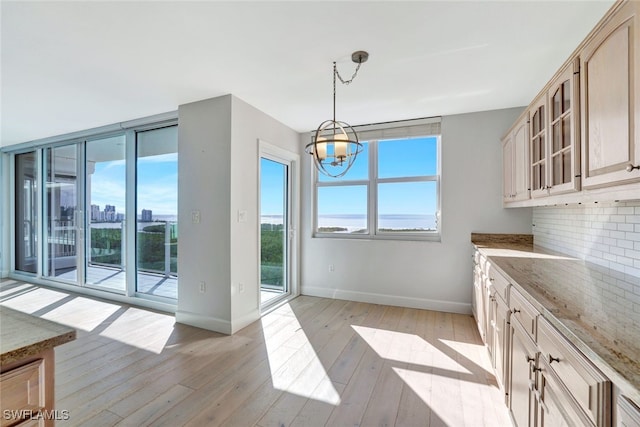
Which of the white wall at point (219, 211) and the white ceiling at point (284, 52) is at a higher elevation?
the white ceiling at point (284, 52)

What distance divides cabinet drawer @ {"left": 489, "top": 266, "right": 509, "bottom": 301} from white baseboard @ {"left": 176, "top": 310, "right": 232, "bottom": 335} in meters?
2.55

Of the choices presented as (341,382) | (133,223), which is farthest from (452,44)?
(133,223)

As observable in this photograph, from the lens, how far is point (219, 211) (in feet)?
10.3

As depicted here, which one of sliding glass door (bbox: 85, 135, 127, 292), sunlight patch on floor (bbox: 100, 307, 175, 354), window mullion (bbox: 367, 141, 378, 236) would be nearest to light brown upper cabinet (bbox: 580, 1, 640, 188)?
window mullion (bbox: 367, 141, 378, 236)

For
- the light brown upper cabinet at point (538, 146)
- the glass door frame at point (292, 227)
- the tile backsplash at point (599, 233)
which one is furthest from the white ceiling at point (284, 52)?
the tile backsplash at point (599, 233)

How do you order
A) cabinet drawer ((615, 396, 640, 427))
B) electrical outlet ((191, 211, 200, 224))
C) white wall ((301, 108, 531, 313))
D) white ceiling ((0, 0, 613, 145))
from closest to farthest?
cabinet drawer ((615, 396, 640, 427)), white ceiling ((0, 0, 613, 145)), electrical outlet ((191, 211, 200, 224)), white wall ((301, 108, 531, 313))

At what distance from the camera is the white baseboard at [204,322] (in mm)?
3093

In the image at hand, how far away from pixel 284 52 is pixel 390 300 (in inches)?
129

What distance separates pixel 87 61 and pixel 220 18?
142cm

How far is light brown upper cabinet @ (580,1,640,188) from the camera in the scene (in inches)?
48.3

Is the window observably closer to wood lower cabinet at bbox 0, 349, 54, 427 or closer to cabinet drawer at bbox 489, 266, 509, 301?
cabinet drawer at bbox 489, 266, 509, 301

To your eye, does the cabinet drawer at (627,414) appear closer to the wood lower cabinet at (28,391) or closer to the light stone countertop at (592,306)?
the light stone countertop at (592,306)

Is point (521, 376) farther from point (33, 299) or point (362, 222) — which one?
point (33, 299)

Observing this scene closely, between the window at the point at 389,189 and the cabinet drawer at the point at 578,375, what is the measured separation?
279 cm
